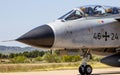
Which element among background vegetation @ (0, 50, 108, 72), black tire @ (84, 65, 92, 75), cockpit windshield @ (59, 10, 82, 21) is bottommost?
background vegetation @ (0, 50, 108, 72)

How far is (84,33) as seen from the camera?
16.1 metres

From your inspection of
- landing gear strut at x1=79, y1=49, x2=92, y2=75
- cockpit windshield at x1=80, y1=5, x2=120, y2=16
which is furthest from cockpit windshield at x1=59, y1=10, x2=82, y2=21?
landing gear strut at x1=79, y1=49, x2=92, y2=75

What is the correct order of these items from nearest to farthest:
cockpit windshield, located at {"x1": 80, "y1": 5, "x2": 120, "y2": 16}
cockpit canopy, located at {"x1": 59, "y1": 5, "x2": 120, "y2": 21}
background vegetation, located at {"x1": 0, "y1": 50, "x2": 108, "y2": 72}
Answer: cockpit canopy, located at {"x1": 59, "y1": 5, "x2": 120, "y2": 21}
cockpit windshield, located at {"x1": 80, "y1": 5, "x2": 120, "y2": 16}
background vegetation, located at {"x1": 0, "y1": 50, "x2": 108, "y2": 72}

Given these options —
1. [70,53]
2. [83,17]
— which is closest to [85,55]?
[70,53]

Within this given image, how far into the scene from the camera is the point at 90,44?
16250 millimetres

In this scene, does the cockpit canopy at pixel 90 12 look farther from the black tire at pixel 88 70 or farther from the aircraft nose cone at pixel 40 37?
the black tire at pixel 88 70

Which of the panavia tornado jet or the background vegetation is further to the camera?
the background vegetation

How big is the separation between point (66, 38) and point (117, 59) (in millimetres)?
2816

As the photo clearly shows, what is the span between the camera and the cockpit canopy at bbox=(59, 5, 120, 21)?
1653 centimetres

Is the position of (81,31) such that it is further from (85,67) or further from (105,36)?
(85,67)

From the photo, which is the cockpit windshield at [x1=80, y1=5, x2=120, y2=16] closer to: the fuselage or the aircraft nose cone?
the fuselage

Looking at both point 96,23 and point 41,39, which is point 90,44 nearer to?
point 96,23

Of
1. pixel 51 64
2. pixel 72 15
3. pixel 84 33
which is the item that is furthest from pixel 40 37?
pixel 51 64

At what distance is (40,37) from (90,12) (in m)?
3.21
